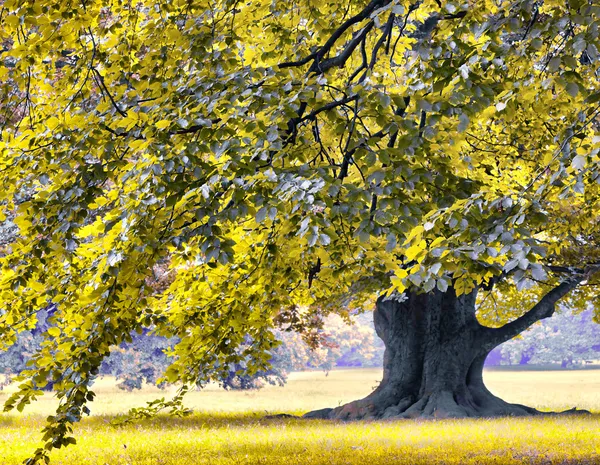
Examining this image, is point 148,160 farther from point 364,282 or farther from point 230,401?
point 230,401

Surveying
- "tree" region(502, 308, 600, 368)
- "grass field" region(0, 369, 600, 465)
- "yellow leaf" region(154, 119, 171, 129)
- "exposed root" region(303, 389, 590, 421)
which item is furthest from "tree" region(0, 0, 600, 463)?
"tree" region(502, 308, 600, 368)

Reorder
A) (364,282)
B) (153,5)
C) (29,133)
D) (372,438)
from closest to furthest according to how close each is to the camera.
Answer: (29,133)
(153,5)
(372,438)
(364,282)

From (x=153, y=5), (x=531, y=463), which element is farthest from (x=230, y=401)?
(x=153, y=5)

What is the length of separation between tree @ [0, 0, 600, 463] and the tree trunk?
11.1 m

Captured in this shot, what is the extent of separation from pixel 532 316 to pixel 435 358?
3.00 metres

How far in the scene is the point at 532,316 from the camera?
20547mm

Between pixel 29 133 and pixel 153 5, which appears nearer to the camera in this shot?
pixel 29 133

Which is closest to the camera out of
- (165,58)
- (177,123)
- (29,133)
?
(177,123)

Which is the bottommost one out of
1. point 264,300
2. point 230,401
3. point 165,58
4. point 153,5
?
point 230,401

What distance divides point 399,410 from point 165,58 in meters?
15.0

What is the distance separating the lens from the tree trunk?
2041 cm

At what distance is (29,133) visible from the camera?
7219 mm

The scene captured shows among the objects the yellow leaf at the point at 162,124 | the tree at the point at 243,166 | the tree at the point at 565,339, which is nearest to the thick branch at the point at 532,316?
the tree at the point at 243,166

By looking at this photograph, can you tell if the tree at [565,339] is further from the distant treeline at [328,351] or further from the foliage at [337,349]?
the foliage at [337,349]
